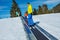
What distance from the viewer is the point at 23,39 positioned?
452 inches

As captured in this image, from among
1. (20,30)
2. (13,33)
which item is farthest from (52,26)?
(13,33)

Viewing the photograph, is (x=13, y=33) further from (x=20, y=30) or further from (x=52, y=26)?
(x=52, y=26)

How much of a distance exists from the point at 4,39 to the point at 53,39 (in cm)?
321

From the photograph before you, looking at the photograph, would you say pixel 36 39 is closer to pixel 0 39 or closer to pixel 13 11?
pixel 0 39

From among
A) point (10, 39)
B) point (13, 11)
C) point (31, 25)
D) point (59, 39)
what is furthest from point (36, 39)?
Answer: point (13, 11)

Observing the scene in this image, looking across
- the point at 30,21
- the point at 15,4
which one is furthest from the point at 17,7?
the point at 30,21

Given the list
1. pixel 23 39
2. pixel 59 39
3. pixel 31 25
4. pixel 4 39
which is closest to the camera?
pixel 59 39

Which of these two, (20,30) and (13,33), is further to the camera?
(20,30)

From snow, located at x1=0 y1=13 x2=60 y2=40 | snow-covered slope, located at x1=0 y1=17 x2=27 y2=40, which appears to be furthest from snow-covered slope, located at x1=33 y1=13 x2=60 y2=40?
snow-covered slope, located at x1=0 y1=17 x2=27 y2=40

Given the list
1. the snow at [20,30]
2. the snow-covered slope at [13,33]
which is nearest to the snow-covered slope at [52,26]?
the snow at [20,30]

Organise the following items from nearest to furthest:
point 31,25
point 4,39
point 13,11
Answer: point 4,39 < point 31,25 < point 13,11

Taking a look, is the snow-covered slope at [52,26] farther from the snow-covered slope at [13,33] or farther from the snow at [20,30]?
the snow-covered slope at [13,33]

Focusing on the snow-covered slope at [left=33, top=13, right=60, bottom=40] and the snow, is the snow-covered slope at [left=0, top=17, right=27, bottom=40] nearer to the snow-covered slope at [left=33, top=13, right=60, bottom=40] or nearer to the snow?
the snow

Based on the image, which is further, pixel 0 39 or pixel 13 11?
pixel 13 11
